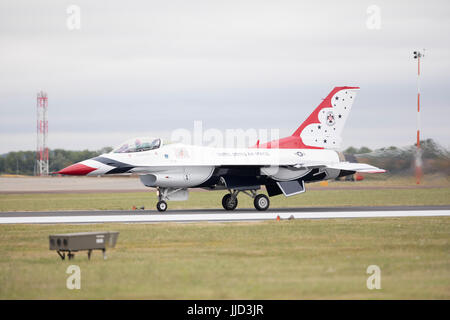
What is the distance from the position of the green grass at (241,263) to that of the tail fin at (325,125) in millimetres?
10111

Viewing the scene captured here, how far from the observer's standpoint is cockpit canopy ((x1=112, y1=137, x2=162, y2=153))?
26781mm

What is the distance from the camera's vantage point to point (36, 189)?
60.2 m

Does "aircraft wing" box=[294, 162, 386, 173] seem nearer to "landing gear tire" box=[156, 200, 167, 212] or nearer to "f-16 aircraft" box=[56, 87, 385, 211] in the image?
"f-16 aircraft" box=[56, 87, 385, 211]

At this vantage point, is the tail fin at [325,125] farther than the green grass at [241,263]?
Yes

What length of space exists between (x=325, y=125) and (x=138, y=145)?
8.92 m

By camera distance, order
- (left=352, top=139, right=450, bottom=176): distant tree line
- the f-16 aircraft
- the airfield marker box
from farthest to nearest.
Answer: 1. (left=352, top=139, right=450, bottom=176): distant tree line
2. the f-16 aircraft
3. the airfield marker box

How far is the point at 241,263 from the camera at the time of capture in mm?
13016

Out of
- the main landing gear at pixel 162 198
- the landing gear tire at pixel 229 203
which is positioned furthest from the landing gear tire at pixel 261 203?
the main landing gear at pixel 162 198

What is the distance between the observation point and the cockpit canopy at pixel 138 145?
26781mm

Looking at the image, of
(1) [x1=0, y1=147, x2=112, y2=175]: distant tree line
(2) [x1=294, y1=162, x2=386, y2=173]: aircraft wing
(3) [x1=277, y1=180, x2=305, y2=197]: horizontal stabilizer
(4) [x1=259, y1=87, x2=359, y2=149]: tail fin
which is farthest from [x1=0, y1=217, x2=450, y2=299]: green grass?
(1) [x1=0, y1=147, x2=112, y2=175]: distant tree line

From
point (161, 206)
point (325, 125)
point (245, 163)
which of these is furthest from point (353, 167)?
point (161, 206)

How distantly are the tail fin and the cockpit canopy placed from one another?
531cm

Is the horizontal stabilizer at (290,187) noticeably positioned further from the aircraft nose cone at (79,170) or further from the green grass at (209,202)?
the aircraft nose cone at (79,170)
